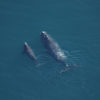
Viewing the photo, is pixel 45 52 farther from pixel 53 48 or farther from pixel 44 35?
pixel 44 35

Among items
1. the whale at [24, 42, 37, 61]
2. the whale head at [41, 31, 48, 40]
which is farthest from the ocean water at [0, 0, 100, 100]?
the whale head at [41, 31, 48, 40]

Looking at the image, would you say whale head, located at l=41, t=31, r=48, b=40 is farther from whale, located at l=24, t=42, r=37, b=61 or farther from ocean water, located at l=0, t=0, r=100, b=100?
whale, located at l=24, t=42, r=37, b=61

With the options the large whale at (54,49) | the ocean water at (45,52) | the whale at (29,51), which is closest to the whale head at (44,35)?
the large whale at (54,49)

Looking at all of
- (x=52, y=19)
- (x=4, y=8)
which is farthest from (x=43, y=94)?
(x=4, y=8)

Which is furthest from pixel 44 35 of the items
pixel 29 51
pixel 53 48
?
pixel 29 51

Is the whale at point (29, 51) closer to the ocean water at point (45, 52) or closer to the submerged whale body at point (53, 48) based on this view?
the ocean water at point (45, 52)
